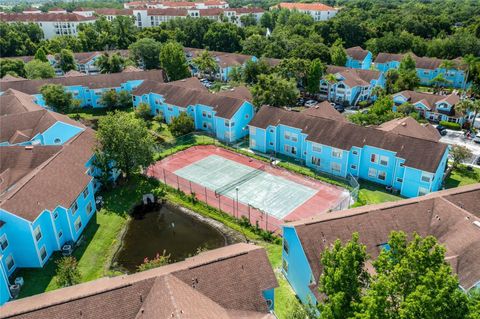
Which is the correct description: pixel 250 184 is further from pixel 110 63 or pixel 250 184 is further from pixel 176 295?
pixel 110 63

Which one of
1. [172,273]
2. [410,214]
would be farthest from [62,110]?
[410,214]

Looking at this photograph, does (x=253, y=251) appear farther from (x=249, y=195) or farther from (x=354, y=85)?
(x=354, y=85)

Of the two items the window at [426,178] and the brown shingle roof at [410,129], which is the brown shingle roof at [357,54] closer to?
the brown shingle roof at [410,129]

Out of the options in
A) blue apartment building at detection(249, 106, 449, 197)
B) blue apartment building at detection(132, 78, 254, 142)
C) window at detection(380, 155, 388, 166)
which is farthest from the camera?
blue apartment building at detection(132, 78, 254, 142)

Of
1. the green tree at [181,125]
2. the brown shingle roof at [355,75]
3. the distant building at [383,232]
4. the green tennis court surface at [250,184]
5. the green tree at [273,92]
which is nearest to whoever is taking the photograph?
the distant building at [383,232]

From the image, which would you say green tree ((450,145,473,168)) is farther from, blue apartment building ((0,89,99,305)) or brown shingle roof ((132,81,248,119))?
blue apartment building ((0,89,99,305))

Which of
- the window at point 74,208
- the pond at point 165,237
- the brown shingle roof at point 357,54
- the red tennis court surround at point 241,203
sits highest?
the brown shingle roof at point 357,54

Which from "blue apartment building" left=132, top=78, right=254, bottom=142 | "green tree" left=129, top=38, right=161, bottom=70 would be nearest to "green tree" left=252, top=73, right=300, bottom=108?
"blue apartment building" left=132, top=78, right=254, bottom=142

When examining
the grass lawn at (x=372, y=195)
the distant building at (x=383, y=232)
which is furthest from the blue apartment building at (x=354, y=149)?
the distant building at (x=383, y=232)
